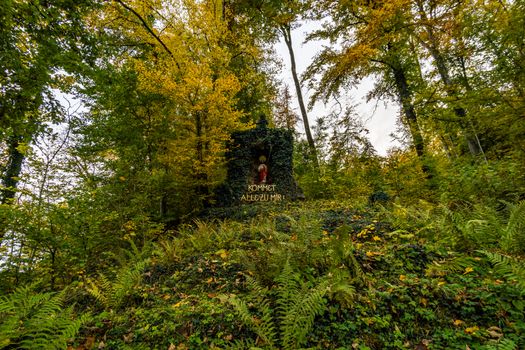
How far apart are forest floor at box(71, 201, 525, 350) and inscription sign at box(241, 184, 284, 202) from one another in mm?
6511

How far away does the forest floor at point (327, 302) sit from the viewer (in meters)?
2.11

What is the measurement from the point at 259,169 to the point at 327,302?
28.6 feet

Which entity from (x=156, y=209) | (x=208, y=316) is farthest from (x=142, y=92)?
(x=208, y=316)

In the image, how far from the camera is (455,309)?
7.57ft

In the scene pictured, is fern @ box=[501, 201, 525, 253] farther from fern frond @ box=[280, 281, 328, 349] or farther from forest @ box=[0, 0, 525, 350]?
fern frond @ box=[280, 281, 328, 349]

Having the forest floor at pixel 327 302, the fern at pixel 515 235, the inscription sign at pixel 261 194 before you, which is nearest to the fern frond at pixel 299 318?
the forest floor at pixel 327 302

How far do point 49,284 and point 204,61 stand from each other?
8596 millimetres

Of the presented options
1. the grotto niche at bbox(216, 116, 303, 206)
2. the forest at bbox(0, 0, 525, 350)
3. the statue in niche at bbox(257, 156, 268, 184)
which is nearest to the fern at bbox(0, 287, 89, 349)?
the forest at bbox(0, 0, 525, 350)

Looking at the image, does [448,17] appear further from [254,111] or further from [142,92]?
[142,92]

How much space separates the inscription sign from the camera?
34.1ft

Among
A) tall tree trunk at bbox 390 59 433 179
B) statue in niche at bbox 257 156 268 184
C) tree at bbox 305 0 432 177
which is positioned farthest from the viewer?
statue in niche at bbox 257 156 268 184

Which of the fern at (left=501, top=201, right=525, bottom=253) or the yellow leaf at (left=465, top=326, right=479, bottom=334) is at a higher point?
the fern at (left=501, top=201, right=525, bottom=253)

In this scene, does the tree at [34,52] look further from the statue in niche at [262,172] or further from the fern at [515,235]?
the statue in niche at [262,172]

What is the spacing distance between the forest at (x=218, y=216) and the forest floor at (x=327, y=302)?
0.07ft
